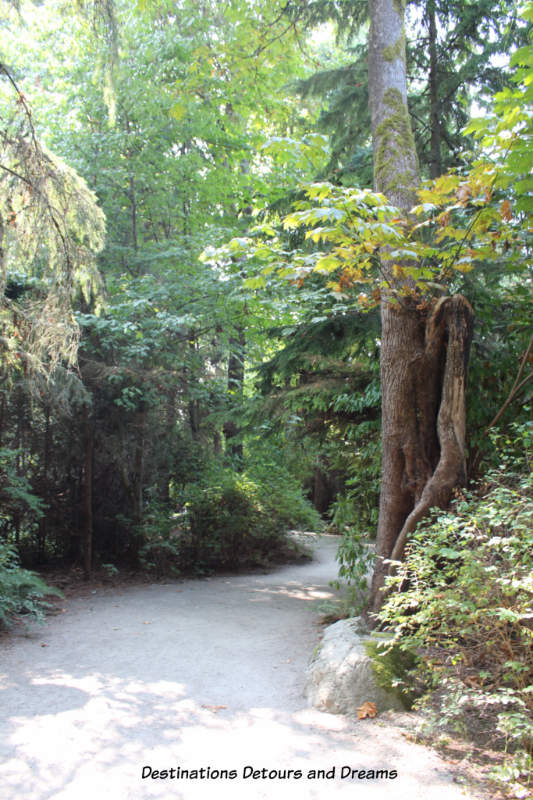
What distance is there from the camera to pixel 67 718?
3756 mm

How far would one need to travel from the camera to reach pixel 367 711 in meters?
3.77

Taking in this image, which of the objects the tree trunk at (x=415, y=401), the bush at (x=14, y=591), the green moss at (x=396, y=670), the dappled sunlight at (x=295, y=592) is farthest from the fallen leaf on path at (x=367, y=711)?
the dappled sunlight at (x=295, y=592)

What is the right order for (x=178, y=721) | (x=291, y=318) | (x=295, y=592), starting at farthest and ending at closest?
1. (x=291, y=318)
2. (x=295, y=592)
3. (x=178, y=721)

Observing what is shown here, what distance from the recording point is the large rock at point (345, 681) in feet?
12.7

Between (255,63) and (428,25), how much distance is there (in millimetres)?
2597

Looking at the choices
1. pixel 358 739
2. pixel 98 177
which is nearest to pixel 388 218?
→ pixel 358 739

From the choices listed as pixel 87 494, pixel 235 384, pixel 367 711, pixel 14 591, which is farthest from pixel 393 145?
pixel 235 384

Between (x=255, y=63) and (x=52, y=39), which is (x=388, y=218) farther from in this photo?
(x=52, y=39)

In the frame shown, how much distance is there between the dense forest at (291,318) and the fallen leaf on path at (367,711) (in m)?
0.32

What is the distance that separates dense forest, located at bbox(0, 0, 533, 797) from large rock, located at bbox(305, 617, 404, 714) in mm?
229

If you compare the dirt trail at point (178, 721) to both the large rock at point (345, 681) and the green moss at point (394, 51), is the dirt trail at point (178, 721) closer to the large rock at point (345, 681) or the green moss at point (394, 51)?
the large rock at point (345, 681)

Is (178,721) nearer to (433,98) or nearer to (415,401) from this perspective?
(415,401)

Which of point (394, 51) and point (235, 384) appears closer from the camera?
point (394, 51)

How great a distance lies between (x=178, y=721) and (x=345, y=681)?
1.19 m
